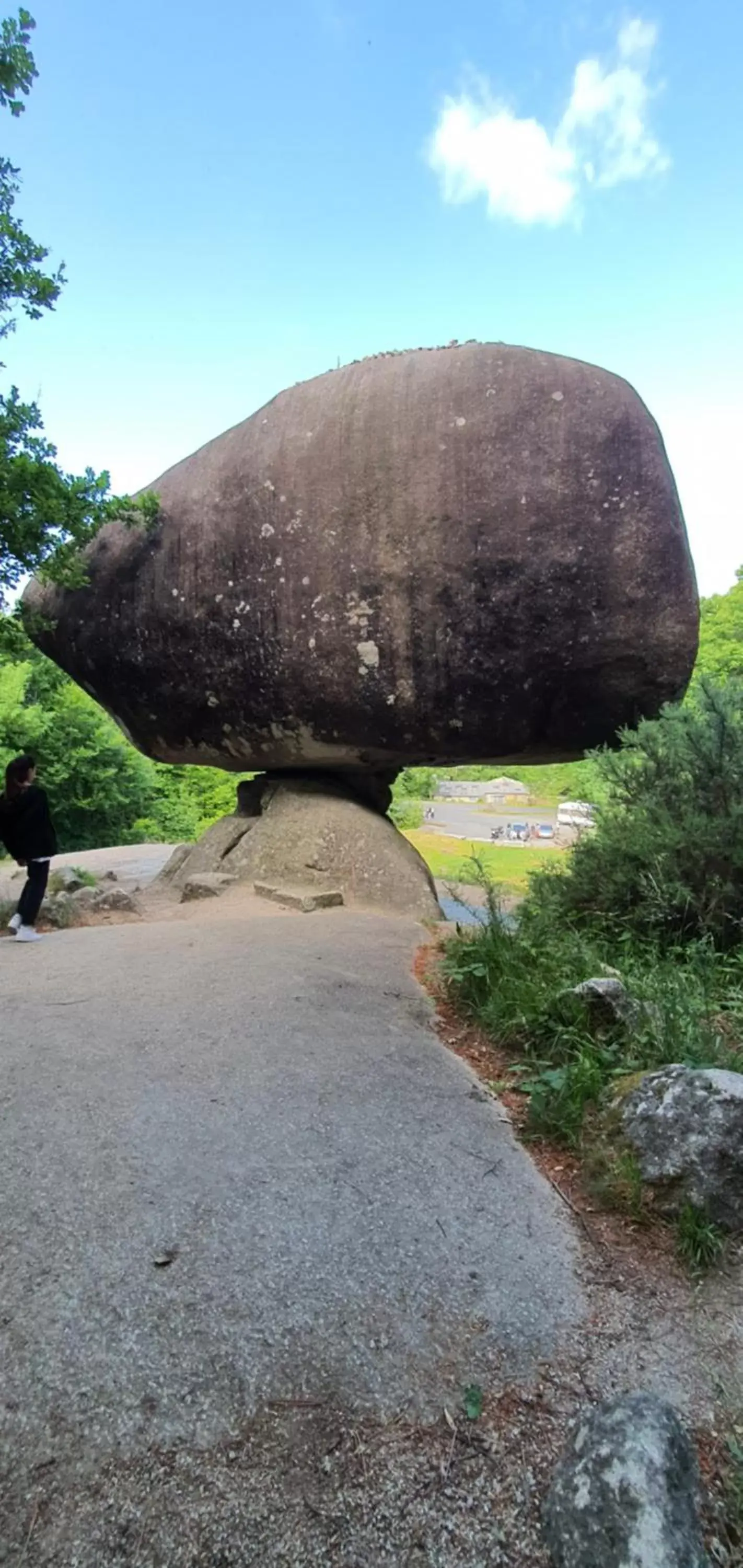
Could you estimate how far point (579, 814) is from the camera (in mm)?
5879

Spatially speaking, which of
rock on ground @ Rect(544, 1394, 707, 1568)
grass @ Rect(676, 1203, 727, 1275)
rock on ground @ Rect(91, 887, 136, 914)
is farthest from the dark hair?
rock on ground @ Rect(544, 1394, 707, 1568)

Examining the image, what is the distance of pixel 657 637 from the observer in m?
7.14

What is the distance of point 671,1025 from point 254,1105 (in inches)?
65.1

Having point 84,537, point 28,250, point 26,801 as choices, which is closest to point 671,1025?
point 26,801

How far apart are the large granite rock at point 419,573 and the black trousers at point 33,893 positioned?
247cm

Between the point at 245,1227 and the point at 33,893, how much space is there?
503 centimetres

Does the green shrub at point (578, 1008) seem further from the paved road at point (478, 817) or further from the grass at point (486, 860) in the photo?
the paved road at point (478, 817)

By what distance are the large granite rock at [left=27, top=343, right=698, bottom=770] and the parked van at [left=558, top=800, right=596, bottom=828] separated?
1.69 metres

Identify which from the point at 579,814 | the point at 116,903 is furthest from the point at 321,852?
the point at 579,814

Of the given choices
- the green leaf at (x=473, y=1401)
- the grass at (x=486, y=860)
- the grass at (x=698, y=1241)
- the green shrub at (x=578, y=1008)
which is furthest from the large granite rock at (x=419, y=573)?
the green leaf at (x=473, y=1401)

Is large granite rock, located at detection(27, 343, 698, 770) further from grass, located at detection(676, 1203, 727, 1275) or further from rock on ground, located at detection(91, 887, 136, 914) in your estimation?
grass, located at detection(676, 1203, 727, 1275)

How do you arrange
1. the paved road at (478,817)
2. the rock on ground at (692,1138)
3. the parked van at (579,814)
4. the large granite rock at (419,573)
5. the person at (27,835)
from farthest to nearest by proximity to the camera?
1. the paved road at (478,817)
2. the large granite rock at (419,573)
3. the person at (27,835)
4. the parked van at (579,814)
5. the rock on ground at (692,1138)

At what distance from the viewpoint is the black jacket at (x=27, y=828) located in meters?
6.71

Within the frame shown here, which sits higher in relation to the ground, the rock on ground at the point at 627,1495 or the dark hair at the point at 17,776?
the dark hair at the point at 17,776
